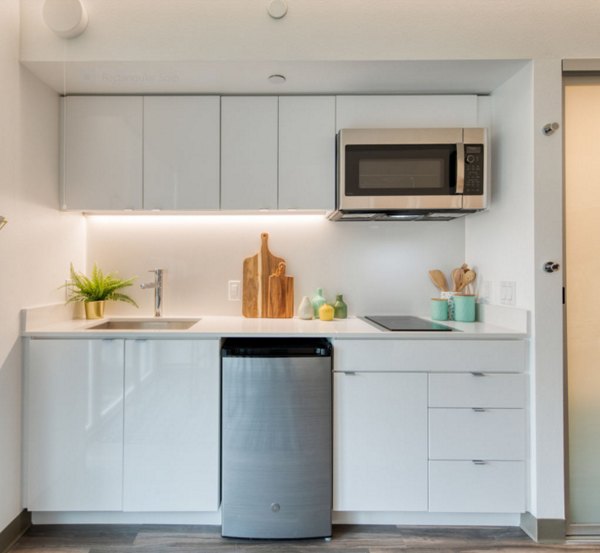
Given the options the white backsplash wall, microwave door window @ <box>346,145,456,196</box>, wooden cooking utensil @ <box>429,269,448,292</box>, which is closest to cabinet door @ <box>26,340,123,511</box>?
the white backsplash wall

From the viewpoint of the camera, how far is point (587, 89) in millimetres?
1782

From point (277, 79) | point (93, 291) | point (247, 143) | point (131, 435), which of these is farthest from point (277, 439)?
point (277, 79)

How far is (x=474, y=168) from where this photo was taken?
6.28 ft

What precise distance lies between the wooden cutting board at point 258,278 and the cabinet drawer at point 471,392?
100cm

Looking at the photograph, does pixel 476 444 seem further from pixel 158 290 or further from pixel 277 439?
pixel 158 290

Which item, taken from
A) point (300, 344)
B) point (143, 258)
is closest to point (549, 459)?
point (300, 344)

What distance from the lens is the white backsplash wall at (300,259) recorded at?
2.34 meters

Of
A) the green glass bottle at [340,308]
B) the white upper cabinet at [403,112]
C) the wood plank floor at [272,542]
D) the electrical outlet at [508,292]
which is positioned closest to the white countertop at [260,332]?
the electrical outlet at [508,292]

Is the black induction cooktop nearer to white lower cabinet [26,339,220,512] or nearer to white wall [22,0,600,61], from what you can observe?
white lower cabinet [26,339,220,512]

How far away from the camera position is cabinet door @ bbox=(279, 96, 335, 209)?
6.74 feet

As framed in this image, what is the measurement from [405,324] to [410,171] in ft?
2.45

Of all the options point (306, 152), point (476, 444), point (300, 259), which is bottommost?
point (476, 444)

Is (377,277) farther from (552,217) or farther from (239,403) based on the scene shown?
(239,403)

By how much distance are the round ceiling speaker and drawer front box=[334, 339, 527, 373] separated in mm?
1783
